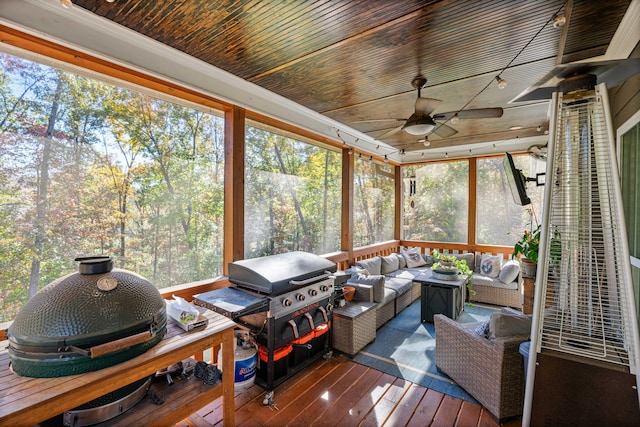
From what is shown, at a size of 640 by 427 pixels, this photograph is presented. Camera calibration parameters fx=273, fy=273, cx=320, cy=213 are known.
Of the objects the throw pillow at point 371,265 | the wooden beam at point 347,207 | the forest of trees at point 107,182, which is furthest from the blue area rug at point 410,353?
the forest of trees at point 107,182

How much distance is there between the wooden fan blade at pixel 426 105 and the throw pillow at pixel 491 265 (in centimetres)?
352

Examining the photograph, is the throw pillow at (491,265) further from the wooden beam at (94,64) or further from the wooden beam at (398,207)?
the wooden beam at (94,64)

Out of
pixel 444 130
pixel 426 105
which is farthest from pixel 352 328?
pixel 444 130

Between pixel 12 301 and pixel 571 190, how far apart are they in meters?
3.65

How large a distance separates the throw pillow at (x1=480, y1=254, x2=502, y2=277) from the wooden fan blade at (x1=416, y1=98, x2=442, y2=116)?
3.52 metres

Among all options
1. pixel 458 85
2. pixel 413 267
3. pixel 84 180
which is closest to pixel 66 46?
pixel 84 180

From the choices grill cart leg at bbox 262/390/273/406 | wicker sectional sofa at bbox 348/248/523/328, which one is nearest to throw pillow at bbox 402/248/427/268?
wicker sectional sofa at bbox 348/248/523/328

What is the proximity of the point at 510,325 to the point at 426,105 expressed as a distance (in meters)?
1.97

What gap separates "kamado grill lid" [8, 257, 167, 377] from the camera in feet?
3.81

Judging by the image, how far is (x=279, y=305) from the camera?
223 centimetres

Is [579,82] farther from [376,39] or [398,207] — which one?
[398,207]

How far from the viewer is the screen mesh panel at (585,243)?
5.18ft

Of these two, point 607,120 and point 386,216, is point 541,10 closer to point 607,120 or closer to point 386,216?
point 607,120

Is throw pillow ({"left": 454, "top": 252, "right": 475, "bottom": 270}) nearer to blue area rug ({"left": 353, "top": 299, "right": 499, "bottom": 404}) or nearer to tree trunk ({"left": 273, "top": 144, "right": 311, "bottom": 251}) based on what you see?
blue area rug ({"left": 353, "top": 299, "right": 499, "bottom": 404})
